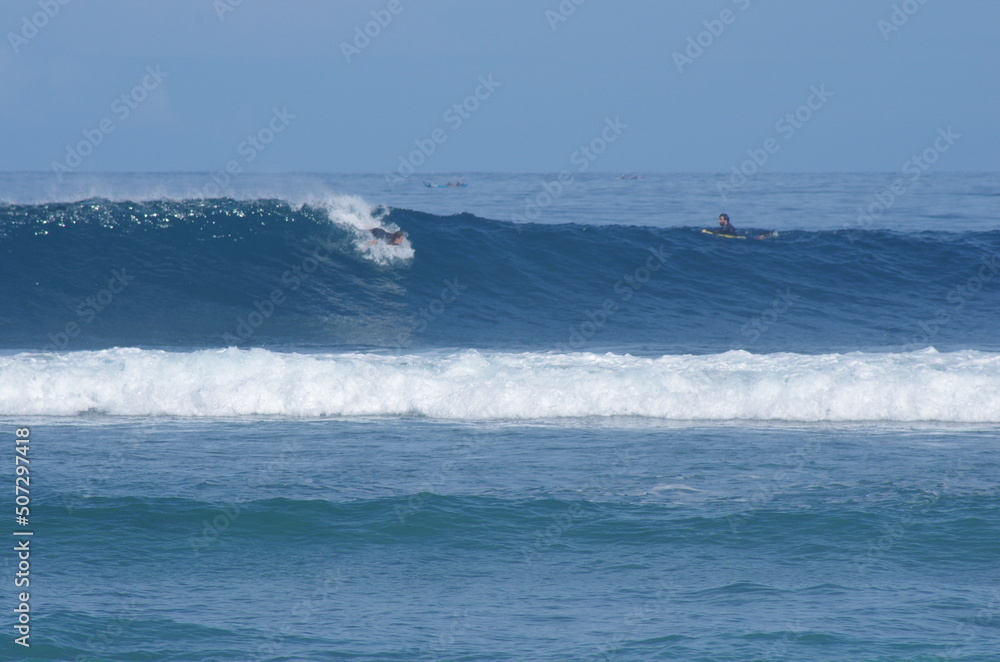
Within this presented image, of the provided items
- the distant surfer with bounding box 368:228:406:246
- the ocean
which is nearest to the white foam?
the ocean

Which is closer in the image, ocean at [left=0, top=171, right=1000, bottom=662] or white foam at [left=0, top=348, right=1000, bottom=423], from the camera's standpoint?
ocean at [left=0, top=171, right=1000, bottom=662]

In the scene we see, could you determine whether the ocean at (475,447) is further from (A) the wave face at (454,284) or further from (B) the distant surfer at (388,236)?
(B) the distant surfer at (388,236)

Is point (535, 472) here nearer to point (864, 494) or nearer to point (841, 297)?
point (864, 494)

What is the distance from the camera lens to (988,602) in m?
5.27

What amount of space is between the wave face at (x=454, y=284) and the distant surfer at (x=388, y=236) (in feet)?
0.78

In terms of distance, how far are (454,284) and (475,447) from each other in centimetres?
1017

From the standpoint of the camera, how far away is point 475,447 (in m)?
8.54

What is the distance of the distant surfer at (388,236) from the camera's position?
20.0m

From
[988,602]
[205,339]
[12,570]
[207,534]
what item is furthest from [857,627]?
[205,339]

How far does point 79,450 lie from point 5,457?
0.60 m

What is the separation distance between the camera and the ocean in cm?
506

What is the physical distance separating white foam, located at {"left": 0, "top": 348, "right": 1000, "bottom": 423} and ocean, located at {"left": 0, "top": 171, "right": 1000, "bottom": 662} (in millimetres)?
37

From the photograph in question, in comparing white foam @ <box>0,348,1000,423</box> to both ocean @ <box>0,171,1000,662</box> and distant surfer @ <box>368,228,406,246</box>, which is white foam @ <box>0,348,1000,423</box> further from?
distant surfer @ <box>368,228,406,246</box>

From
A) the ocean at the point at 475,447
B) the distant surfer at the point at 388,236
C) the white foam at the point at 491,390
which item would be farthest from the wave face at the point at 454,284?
the white foam at the point at 491,390
